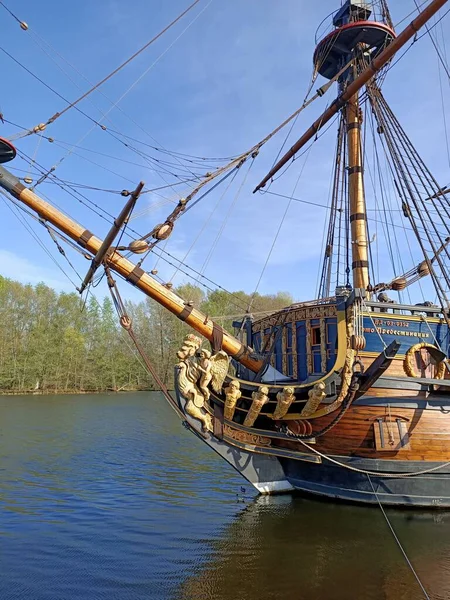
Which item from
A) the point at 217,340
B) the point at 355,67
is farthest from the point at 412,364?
the point at 355,67

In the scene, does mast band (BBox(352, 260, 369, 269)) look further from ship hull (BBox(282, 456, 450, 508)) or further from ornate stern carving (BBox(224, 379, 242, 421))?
ship hull (BBox(282, 456, 450, 508))

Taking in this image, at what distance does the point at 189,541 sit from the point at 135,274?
5568mm

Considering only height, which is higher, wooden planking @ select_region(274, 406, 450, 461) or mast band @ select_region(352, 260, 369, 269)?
mast band @ select_region(352, 260, 369, 269)

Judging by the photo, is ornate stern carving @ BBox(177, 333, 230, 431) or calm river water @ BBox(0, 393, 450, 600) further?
ornate stern carving @ BBox(177, 333, 230, 431)

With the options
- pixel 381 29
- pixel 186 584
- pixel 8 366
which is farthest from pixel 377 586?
pixel 8 366

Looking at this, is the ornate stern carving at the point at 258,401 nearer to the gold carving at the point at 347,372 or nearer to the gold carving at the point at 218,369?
the gold carving at the point at 218,369

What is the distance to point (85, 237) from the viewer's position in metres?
10.5

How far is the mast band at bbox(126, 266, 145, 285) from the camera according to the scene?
34.9ft

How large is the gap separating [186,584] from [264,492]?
16.4 feet

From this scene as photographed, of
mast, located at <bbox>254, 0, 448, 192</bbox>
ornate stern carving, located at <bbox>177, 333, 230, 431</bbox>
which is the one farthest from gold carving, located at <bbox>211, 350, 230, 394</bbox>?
mast, located at <bbox>254, 0, 448, 192</bbox>

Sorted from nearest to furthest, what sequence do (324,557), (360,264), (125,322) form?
1. (324,557)
2. (125,322)
3. (360,264)

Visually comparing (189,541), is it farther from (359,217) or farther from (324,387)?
(359,217)

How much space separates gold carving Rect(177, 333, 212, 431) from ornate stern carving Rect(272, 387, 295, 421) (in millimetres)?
1678

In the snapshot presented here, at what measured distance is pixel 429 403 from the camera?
990cm
